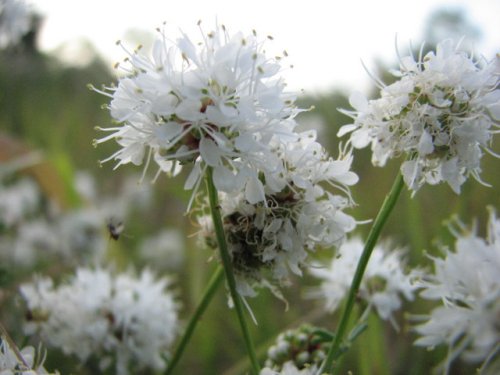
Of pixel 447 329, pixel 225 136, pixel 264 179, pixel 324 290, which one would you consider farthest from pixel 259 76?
pixel 324 290

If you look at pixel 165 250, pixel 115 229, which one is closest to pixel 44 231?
pixel 165 250

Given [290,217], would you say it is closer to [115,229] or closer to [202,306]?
[202,306]

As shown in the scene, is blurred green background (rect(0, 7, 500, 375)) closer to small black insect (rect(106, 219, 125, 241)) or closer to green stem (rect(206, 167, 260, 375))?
small black insect (rect(106, 219, 125, 241))

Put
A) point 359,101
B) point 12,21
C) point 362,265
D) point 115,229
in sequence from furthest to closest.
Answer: point 12,21, point 115,229, point 359,101, point 362,265

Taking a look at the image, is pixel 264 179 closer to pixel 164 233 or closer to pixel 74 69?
pixel 164 233

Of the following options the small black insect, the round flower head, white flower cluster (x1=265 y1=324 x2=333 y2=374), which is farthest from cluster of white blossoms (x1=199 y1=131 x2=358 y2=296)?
the small black insect

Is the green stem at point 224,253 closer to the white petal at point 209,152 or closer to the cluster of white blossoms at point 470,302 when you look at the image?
the white petal at point 209,152

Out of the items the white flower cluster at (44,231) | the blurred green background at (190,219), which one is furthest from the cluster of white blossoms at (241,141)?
the white flower cluster at (44,231)
